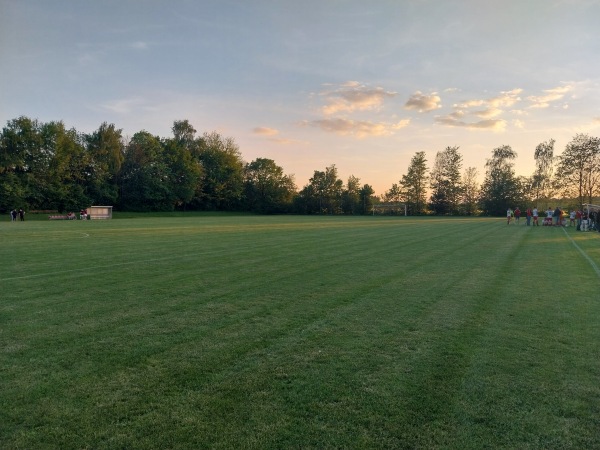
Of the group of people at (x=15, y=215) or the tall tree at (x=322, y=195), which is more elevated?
the tall tree at (x=322, y=195)

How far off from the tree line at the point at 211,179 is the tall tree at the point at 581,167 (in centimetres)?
13

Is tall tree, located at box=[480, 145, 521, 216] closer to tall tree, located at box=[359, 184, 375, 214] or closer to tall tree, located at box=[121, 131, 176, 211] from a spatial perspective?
tall tree, located at box=[359, 184, 375, 214]

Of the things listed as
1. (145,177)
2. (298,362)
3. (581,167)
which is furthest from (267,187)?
(298,362)

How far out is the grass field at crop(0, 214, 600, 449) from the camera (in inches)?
119

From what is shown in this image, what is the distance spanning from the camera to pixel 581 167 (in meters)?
64.8

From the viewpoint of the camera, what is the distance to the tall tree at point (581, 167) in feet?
208

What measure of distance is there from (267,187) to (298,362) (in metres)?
85.8

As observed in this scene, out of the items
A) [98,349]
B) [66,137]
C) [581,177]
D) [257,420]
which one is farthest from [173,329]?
[581,177]

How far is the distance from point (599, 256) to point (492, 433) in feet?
44.6

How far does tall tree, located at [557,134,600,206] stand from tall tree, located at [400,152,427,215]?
26.3 metres

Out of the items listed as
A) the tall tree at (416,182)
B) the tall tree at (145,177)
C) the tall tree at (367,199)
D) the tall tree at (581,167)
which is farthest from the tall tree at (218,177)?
the tall tree at (581,167)

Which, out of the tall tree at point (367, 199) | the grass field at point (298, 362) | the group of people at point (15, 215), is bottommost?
the grass field at point (298, 362)

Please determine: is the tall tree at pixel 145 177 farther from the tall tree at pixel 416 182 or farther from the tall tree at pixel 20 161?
the tall tree at pixel 416 182

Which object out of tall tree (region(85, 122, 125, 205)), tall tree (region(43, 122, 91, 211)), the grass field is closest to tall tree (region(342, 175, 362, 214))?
tall tree (region(85, 122, 125, 205))
